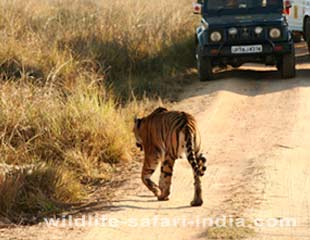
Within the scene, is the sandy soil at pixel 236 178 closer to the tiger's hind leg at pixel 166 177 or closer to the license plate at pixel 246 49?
the tiger's hind leg at pixel 166 177

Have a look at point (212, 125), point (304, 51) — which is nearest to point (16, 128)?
point (212, 125)

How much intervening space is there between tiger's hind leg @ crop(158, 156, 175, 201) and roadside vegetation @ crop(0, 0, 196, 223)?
85 centimetres

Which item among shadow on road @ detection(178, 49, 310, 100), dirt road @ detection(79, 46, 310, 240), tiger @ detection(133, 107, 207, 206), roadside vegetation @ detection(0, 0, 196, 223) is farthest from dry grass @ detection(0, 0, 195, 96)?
tiger @ detection(133, 107, 207, 206)

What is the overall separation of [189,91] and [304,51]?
6.18m

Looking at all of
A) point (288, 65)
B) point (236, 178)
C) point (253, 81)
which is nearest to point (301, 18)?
point (288, 65)

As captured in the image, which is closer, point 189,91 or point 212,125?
point 212,125

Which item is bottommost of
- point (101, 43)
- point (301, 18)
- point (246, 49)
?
point (246, 49)

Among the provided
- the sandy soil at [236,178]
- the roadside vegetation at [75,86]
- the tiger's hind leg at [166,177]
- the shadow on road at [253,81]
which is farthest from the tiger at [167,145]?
the shadow on road at [253,81]

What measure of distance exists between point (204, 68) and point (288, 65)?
4.82 ft

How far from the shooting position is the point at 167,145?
7.68 meters

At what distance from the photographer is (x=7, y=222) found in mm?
7539

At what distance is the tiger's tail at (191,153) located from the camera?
7.42 metres

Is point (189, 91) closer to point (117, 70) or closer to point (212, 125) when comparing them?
point (117, 70)

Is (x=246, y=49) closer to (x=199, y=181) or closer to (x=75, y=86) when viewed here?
(x=75, y=86)
